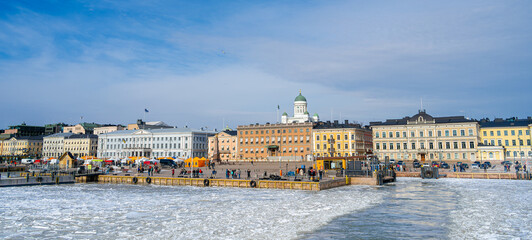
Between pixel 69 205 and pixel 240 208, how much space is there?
45.3 feet

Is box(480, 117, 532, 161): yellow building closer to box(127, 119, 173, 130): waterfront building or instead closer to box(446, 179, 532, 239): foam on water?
box(446, 179, 532, 239): foam on water

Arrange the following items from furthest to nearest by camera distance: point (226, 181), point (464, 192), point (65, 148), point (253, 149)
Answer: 1. point (65, 148)
2. point (253, 149)
3. point (226, 181)
4. point (464, 192)

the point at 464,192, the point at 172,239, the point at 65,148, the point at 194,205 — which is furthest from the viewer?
the point at 65,148

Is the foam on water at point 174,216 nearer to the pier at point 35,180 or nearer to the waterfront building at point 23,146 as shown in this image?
the pier at point 35,180

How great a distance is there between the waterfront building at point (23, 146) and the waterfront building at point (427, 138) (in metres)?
135

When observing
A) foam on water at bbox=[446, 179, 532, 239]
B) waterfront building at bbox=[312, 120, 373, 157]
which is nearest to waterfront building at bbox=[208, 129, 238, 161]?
waterfront building at bbox=[312, 120, 373, 157]

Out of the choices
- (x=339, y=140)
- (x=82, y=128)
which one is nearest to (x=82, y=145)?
(x=82, y=128)

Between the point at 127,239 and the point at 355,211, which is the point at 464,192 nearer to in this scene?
the point at 355,211

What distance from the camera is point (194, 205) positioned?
99.7ft

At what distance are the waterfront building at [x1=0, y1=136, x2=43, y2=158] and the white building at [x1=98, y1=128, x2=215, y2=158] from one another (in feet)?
130

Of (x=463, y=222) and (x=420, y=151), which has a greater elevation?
(x=420, y=151)

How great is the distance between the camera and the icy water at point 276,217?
19.9 m

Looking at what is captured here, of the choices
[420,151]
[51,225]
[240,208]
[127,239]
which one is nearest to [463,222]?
[240,208]

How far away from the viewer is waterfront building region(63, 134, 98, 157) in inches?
5723
